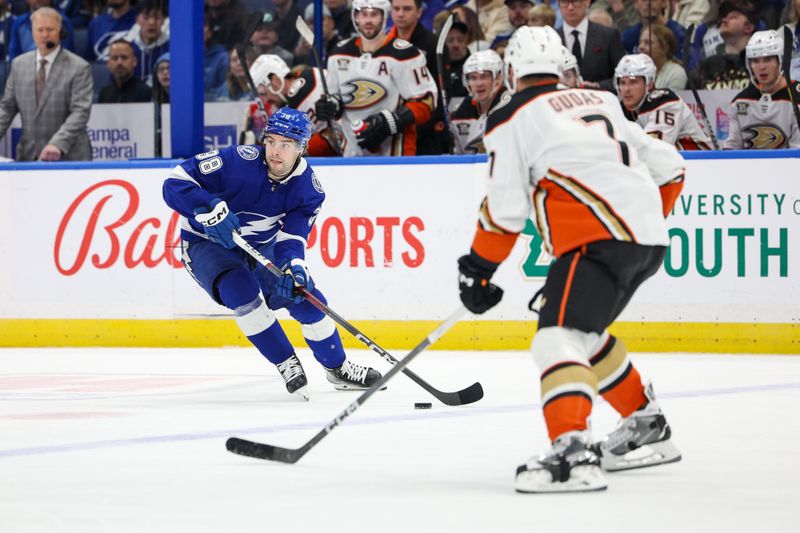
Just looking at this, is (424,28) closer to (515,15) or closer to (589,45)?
(515,15)

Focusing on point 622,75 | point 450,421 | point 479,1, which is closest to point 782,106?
point 622,75

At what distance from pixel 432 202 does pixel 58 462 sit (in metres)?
3.71

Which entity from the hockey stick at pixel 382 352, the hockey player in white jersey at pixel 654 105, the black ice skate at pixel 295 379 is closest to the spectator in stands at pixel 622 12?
the hockey player in white jersey at pixel 654 105

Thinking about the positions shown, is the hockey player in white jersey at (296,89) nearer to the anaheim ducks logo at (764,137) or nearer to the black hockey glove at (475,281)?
the anaheim ducks logo at (764,137)

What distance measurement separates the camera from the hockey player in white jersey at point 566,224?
3.14 meters

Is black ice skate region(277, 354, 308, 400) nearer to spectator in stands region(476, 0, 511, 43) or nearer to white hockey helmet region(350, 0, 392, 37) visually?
white hockey helmet region(350, 0, 392, 37)

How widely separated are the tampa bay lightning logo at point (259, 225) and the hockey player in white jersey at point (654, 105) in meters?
2.61

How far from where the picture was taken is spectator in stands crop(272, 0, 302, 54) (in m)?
8.58

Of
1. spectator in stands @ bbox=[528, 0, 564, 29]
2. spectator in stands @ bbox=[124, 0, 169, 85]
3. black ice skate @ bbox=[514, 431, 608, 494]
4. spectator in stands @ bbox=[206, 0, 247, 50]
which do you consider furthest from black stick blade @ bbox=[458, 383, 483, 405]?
spectator in stands @ bbox=[124, 0, 169, 85]

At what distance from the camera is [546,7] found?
7.80 metres

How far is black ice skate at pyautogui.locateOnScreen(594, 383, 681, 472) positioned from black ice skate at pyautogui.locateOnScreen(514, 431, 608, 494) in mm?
349

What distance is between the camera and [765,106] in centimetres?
720

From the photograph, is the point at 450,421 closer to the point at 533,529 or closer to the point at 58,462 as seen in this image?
the point at 58,462

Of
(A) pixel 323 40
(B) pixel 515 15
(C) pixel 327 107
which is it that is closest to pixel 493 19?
(B) pixel 515 15
